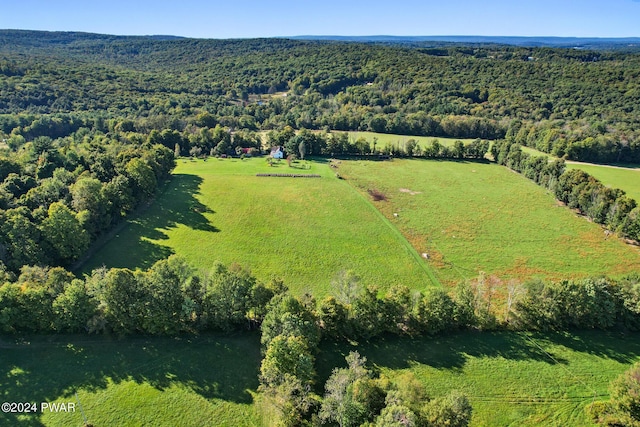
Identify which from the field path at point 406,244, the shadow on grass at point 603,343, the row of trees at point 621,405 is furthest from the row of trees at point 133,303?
the shadow on grass at point 603,343

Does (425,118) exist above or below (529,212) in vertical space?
above

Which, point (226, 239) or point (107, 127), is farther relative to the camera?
point (107, 127)

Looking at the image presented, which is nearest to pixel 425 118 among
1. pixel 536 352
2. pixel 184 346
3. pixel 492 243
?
pixel 492 243

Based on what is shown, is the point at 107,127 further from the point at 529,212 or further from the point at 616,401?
the point at 616,401

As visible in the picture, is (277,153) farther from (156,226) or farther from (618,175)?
(618,175)

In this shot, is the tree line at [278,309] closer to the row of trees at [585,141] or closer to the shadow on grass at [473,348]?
the shadow on grass at [473,348]

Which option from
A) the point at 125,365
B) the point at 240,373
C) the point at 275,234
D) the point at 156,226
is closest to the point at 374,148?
the point at 275,234
